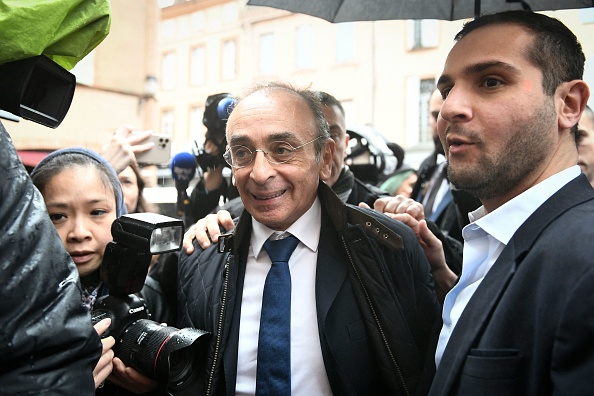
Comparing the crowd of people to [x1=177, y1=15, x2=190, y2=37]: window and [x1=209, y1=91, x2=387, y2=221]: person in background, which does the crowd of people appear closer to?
[x1=209, y1=91, x2=387, y2=221]: person in background

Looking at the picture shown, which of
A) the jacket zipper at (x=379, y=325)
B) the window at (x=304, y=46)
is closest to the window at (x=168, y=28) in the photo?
the window at (x=304, y=46)

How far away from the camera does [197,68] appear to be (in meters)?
6.47

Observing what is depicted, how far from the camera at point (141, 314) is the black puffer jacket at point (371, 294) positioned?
14 cm

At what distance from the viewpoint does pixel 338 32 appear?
7516 millimetres

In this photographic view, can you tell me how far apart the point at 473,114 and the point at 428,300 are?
2.55 feet

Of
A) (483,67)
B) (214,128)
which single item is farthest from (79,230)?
(483,67)

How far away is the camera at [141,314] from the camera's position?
5.04 ft

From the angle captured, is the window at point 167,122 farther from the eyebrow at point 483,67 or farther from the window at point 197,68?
the eyebrow at point 483,67

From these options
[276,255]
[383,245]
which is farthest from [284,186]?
[383,245]

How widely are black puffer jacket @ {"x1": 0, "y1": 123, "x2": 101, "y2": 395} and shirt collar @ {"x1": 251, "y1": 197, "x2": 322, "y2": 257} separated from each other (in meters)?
0.99

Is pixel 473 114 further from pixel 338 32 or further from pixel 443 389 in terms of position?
pixel 338 32

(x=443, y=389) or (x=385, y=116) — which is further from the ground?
(x=385, y=116)

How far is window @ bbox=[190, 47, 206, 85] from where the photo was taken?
6.37 meters

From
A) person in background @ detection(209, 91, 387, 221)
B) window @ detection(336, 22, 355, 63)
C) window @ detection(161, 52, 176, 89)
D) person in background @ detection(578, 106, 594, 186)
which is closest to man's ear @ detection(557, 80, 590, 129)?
person in background @ detection(578, 106, 594, 186)
